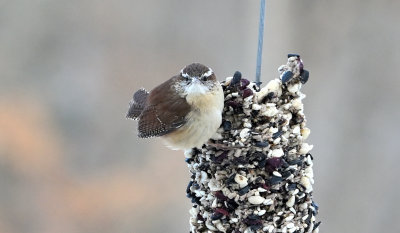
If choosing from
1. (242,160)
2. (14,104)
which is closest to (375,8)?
(242,160)

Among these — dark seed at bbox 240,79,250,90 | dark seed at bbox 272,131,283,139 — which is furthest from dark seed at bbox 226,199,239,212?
dark seed at bbox 240,79,250,90

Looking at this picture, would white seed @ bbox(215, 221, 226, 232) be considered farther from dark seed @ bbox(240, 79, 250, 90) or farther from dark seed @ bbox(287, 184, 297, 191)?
dark seed @ bbox(240, 79, 250, 90)

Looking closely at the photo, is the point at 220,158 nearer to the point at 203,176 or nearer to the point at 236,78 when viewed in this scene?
the point at 203,176

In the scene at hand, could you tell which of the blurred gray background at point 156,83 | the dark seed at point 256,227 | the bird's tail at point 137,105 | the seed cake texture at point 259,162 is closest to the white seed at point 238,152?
the seed cake texture at point 259,162

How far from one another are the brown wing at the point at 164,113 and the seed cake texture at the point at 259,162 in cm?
12

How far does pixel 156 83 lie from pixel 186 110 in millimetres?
1686

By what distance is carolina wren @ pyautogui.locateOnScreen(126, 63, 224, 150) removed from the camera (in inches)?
54.2

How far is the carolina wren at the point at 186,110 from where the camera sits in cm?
138

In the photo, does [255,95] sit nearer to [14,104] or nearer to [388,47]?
[388,47]

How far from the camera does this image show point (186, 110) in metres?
1.46

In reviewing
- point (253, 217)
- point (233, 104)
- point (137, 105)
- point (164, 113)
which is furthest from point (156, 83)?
point (253, 217)

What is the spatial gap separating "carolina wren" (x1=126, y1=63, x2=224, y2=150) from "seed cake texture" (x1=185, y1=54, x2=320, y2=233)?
0.17 ft

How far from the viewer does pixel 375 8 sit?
299 centimetres

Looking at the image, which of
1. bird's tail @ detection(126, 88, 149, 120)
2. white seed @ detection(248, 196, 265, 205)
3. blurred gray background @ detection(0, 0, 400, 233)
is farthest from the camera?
blurred gray background @ detection(0, 0, 400, 233)
